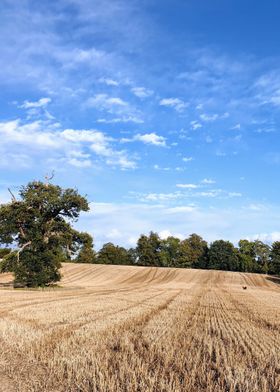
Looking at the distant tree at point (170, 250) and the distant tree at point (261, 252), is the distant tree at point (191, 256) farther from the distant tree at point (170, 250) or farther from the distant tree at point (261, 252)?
the distant tree at point (261, 252)

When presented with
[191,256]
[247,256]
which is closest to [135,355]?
[247,256]

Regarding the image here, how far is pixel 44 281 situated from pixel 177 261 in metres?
103

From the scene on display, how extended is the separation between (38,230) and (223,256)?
10225 cm

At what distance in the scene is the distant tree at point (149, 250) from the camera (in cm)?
14532

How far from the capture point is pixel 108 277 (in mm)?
86625

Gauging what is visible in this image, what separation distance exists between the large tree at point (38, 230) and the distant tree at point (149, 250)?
96.5m

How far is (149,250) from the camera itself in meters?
147

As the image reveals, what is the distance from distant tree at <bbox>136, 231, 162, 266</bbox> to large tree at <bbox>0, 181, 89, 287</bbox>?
96451 millimetres

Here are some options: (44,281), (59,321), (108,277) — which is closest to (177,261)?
(108,277)

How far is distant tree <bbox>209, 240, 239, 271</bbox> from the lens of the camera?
139m

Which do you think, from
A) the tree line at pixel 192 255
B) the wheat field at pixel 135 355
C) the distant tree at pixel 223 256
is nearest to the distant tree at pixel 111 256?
the tree line at pixel 192 255

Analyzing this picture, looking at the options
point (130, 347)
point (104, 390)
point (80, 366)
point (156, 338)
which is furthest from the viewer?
point (156, 338)

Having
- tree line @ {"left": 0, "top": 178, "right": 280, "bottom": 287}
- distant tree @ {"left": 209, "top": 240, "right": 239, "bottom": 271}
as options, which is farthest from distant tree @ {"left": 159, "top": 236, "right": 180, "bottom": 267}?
tree line @ {"left": 0, "top": 178, "right": 280, "bottom": 287}

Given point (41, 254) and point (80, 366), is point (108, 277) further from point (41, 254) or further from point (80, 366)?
point (80, 366)
